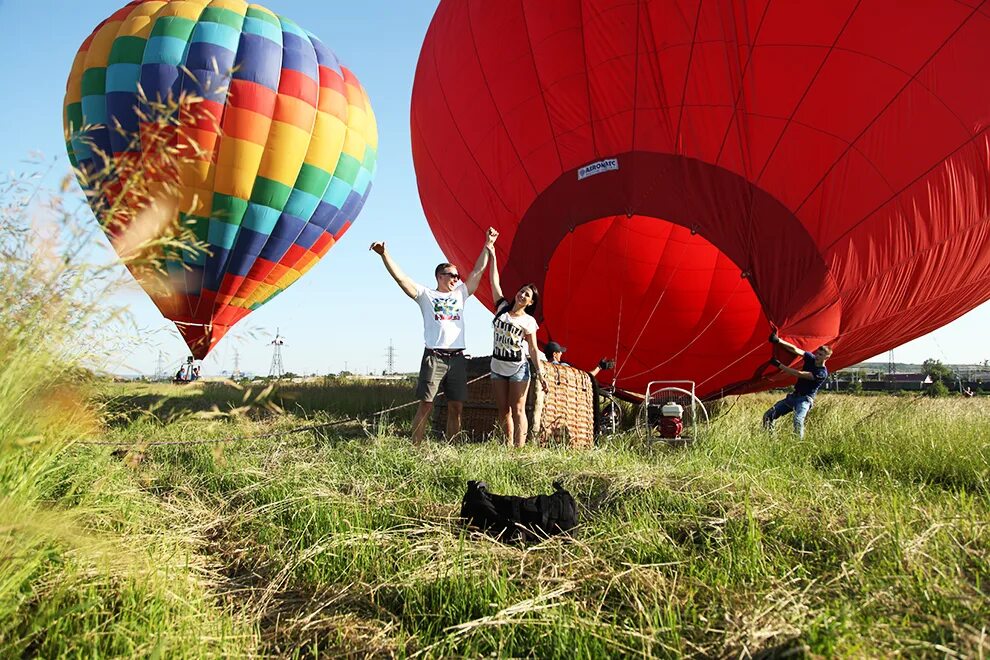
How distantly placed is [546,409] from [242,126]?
10.3m

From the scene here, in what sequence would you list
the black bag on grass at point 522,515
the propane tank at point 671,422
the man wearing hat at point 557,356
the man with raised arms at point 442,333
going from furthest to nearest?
1. the man wearing hat at point 557,356
2. the man with raised arms at point 442,333
3. the propane tank at point 671,422
4. the black bag on grass at point 522,515

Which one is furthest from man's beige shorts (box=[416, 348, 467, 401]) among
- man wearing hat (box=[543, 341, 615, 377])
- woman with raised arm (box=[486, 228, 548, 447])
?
man wearing hat (box=[543, 341, 615, 377])

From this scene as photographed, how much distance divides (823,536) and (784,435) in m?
3.16

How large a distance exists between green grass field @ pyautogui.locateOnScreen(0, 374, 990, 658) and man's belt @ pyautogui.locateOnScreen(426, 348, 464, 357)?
1.66m

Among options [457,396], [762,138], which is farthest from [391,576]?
[762,138]

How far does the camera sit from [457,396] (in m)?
5.24

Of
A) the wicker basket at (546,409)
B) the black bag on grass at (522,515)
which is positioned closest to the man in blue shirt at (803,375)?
the wicker basket at (546,409)

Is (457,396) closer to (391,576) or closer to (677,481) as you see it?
(677,481)

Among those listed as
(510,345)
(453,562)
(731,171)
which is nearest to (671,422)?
(510,345)

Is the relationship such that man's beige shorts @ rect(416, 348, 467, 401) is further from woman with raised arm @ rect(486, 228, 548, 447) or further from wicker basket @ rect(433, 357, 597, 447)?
wicker basket @ rect(433, 357, 597, 447)

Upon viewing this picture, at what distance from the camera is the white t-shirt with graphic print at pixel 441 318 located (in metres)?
5.17

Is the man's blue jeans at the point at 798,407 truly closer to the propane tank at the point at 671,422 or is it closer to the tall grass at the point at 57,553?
the propane tank at the point at 671,422

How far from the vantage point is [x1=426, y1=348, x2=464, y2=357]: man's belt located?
5.15m

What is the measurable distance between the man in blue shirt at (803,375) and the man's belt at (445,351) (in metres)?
3.03
